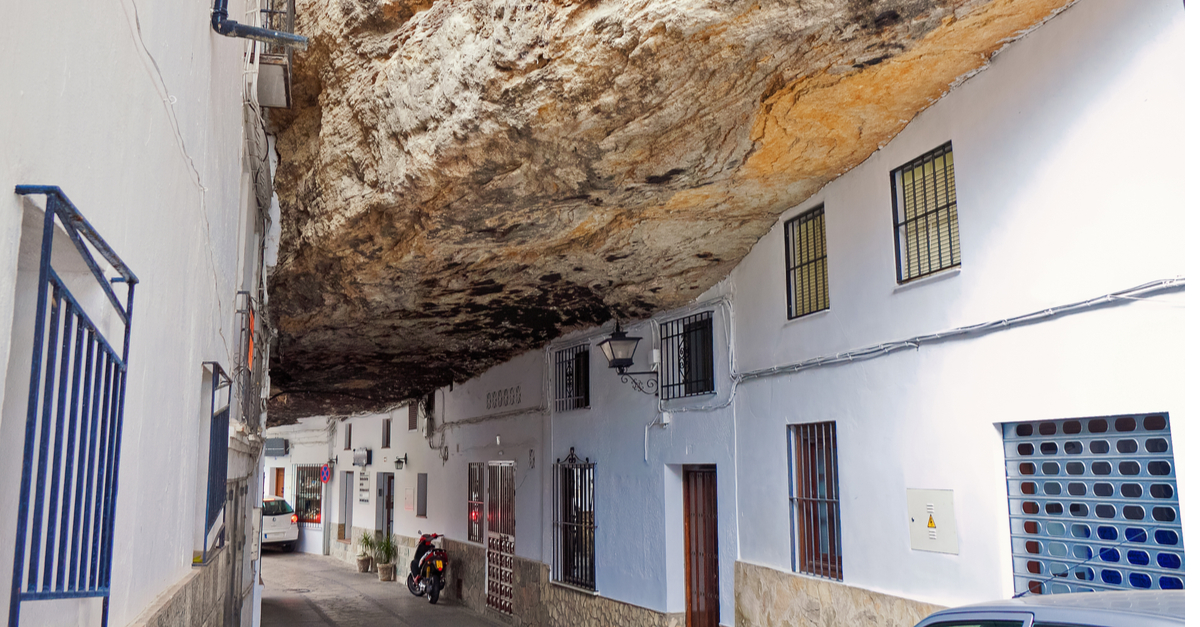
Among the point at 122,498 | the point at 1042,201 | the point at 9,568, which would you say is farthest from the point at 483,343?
the point at 9,568

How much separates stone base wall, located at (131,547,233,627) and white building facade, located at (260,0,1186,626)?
4.16 meters

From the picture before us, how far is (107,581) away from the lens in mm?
2201

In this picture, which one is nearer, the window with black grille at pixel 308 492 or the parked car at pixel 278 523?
the parked car at pixel 278 523

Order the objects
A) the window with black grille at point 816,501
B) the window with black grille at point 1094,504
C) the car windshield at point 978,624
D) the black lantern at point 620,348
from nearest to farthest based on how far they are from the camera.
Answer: the car windshield at point 978,624 → the window with black grille at point 1094,504 → the window with black grille at point 816,501 → the black lantern at point 620,348

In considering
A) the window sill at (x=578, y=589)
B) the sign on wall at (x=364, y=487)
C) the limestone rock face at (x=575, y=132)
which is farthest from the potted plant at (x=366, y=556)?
the limestone rock face at (x=575, y=132)

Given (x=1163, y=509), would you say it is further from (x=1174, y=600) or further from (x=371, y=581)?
(x=371, y=581)

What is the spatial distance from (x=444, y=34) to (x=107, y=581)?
4171mm

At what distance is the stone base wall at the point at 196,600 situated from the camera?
10.1 ft

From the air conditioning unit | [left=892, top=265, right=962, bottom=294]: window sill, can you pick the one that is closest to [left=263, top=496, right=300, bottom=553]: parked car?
the air conditioning unit

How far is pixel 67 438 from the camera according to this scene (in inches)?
75.2

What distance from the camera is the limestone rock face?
4684mm

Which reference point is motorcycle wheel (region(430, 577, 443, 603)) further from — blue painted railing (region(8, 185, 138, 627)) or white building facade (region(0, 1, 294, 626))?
blue painted railing (region(8, 185, 138, 627))

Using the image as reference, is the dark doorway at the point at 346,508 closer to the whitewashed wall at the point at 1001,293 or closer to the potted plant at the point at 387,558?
the potted plant at the point at 387,558

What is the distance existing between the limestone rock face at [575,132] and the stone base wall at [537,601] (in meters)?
3.25
